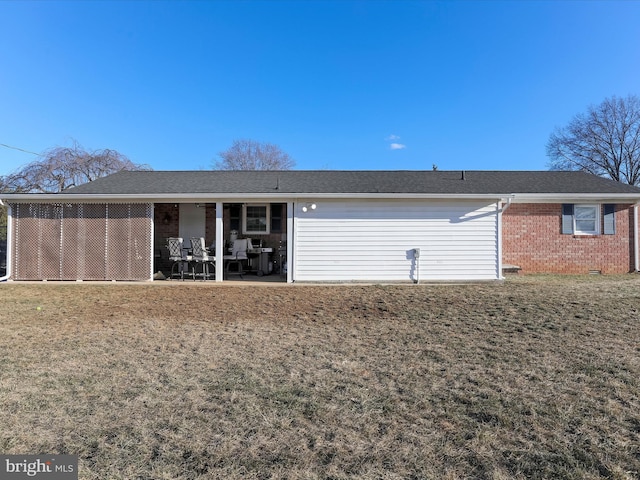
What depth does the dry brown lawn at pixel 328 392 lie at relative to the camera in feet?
7.10

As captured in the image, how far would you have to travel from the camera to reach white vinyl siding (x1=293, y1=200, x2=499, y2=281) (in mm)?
10234

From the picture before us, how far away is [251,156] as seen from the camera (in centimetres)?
3509

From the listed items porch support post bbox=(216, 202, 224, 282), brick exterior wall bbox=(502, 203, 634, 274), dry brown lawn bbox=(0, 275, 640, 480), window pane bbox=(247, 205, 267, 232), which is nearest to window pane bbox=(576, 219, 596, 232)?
brick exterior wall bbox=(502, 203, 634, 274)

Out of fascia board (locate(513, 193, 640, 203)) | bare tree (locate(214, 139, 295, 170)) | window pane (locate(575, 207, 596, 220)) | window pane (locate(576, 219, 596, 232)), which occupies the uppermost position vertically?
bare tree (locate(214, 139, 295, 170))

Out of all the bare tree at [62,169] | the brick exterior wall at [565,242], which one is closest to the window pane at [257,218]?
the brick exterior wall at [565,242]

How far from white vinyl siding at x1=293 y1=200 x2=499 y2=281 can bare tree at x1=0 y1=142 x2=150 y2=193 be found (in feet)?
70.9

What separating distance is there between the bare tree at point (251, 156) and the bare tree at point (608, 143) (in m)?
25.4

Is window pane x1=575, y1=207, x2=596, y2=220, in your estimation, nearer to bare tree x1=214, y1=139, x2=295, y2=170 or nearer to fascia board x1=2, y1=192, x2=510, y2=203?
fascia board x1=2, y1=192, x2=510, y2=203

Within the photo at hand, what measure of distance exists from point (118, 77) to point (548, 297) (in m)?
19.0

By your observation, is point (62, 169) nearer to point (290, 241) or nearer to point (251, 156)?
point (251, 156)

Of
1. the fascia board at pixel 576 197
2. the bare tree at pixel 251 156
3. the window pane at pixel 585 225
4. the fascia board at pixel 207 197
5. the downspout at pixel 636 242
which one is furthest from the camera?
the bare tree at pixel 251 156

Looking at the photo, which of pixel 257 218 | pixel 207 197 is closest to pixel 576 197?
pixel 257 218

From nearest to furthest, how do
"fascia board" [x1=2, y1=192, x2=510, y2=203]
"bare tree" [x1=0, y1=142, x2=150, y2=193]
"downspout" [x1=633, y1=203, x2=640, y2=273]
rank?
1. "fascia board" [x1=2, y1=192, x2=510, y2=203]
2. "downspout" [x1=633, y1=203, x2=640, y2=273]
3. "bare tree" [x1=0, y1=142, x2=150, y2=193]

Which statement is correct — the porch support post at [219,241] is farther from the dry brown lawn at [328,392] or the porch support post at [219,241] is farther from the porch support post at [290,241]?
the dry brown lawn at [328,392]
